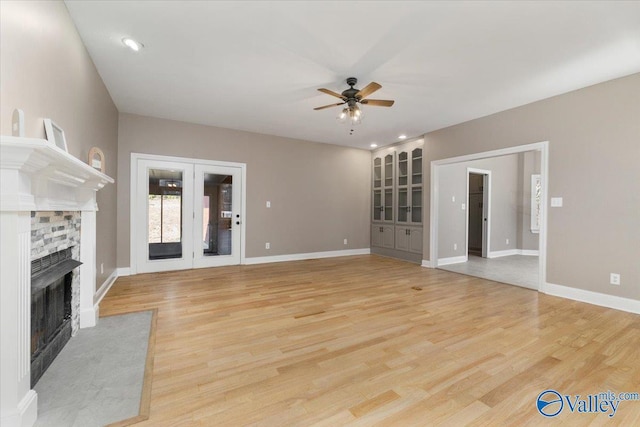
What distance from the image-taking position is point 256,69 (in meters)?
3.16

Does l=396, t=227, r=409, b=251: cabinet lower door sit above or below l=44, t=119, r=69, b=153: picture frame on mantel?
below

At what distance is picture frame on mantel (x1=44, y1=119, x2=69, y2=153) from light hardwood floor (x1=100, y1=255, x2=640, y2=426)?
1731 mm

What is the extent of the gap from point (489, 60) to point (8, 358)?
4.35 meters

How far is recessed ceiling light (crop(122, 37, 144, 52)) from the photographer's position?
261cm

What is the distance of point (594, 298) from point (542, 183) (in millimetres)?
1594

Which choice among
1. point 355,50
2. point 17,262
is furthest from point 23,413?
point 355,50

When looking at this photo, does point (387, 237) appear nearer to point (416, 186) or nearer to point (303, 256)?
point (416, 186)

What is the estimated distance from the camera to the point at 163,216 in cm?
497

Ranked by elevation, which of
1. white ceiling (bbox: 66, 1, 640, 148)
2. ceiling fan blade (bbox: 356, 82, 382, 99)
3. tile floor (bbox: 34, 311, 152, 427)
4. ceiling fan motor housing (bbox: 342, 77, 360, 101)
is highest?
white ceiling (bbox: 66, 1, 640, 148)

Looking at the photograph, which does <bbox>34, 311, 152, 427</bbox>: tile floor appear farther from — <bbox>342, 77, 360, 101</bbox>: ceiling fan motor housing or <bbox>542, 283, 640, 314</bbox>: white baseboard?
<bbox>542, 283, 640, 314</bbox>: white baseboard

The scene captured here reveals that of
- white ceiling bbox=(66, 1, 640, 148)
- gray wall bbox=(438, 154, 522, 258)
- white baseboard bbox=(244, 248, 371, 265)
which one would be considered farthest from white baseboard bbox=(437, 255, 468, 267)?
white ceiling bbox=(66, 1, 640, 148)

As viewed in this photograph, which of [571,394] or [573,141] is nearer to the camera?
[571,394]

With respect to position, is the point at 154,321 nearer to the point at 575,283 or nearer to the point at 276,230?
the point at 276,230

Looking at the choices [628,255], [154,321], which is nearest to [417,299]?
[628,255]
